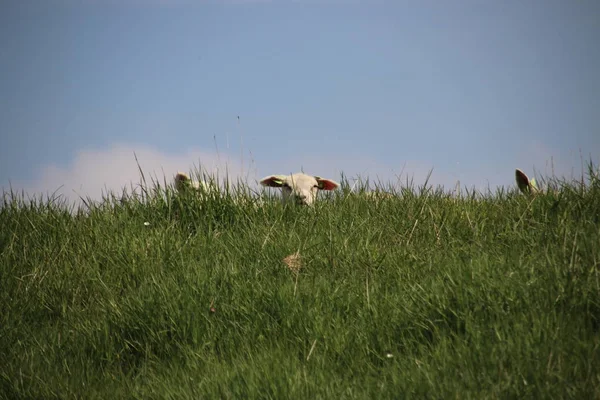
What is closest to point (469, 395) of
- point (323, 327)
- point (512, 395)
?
point (512, 395)

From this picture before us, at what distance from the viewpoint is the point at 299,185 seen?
6.57 m

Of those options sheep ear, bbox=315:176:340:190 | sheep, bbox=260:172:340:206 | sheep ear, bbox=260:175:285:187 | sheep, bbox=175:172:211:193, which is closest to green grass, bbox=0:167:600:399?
sheep, bbox=175:172:211:193

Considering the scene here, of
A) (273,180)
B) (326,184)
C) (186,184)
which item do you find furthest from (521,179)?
(186,184)

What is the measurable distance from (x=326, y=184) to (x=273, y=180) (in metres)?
0.67

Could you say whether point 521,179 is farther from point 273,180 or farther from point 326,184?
point 273,180

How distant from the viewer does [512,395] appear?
2.52 meters

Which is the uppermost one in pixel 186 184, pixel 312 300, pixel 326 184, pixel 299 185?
pixel 326 184

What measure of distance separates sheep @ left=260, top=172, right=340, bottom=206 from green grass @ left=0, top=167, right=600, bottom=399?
462mm

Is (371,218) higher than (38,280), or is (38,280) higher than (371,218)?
(371,218)

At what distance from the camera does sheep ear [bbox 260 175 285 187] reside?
22.7ft

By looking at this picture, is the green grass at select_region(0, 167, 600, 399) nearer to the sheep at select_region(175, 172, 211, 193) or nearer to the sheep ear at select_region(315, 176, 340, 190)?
the sheep at select_region(175, 172, 211, 193)

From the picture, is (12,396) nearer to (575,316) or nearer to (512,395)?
(512,395)

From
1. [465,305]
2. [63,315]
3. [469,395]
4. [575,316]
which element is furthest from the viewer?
[63,315]

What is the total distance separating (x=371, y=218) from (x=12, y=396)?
325 centimetres
